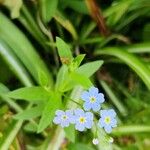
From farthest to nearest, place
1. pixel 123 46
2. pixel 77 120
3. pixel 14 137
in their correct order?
pixel 123 46, pixel 14 137, pixel 77 120

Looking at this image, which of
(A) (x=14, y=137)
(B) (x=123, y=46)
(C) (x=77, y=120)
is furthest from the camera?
(B) (x=123, y=46)

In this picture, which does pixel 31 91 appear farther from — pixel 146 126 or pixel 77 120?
pixel 146 126

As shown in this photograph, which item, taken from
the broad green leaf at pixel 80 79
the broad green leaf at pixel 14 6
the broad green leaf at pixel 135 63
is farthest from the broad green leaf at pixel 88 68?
the broad green leaf at pixel 14 6

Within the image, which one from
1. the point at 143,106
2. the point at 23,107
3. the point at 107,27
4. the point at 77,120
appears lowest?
the point at 77,120

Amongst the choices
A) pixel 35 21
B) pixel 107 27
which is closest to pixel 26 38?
pixel 35 21

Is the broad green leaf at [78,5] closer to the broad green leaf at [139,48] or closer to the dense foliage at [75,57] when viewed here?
the dense foliage at [75,57]

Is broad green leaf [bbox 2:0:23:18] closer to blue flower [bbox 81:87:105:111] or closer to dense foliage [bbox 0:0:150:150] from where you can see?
dense foliage [bbox 0:0:150:150]
